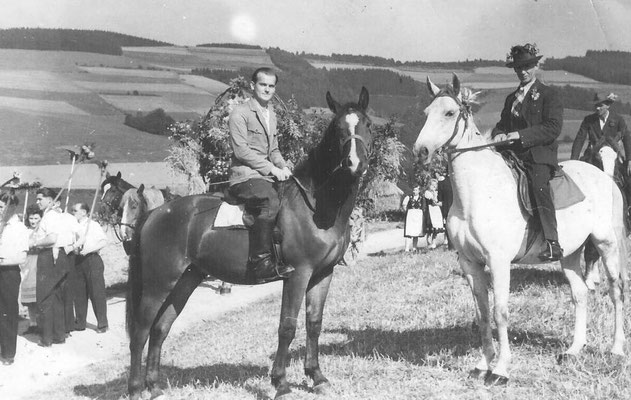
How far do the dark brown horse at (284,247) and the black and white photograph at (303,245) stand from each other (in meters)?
0.02

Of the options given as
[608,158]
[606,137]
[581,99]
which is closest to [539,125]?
[608,158]

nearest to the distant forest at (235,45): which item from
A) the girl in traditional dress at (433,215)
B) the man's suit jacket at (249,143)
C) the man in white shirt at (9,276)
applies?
the girl in traditional dress at (433,215)

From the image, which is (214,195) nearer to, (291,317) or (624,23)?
(291,317)

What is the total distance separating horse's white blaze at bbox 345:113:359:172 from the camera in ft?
18.5

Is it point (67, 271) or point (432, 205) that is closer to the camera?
point (67, 271)

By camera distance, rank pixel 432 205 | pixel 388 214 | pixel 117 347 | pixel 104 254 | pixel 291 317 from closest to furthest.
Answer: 1. pixel 291 317
2. pixel 117 347
3. pixel 104 254
4. pixel 432 205
5. pixel 388 214

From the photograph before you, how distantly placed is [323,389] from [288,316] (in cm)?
83

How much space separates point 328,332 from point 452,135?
399cm

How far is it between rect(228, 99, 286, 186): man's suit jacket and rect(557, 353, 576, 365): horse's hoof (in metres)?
3.57

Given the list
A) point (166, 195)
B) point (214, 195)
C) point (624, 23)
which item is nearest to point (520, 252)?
point (214, 195)

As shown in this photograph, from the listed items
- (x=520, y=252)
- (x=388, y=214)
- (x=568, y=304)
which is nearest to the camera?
(x=520, y=252)

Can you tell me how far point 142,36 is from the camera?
22328 mm

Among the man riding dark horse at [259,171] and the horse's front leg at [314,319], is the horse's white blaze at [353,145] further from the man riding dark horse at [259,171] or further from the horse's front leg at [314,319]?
the horse's front leg at [314,319]

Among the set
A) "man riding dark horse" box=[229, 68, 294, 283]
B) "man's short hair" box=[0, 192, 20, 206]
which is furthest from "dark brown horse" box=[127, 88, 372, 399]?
"man's short hair" box=[0, 192, 20, 206]
